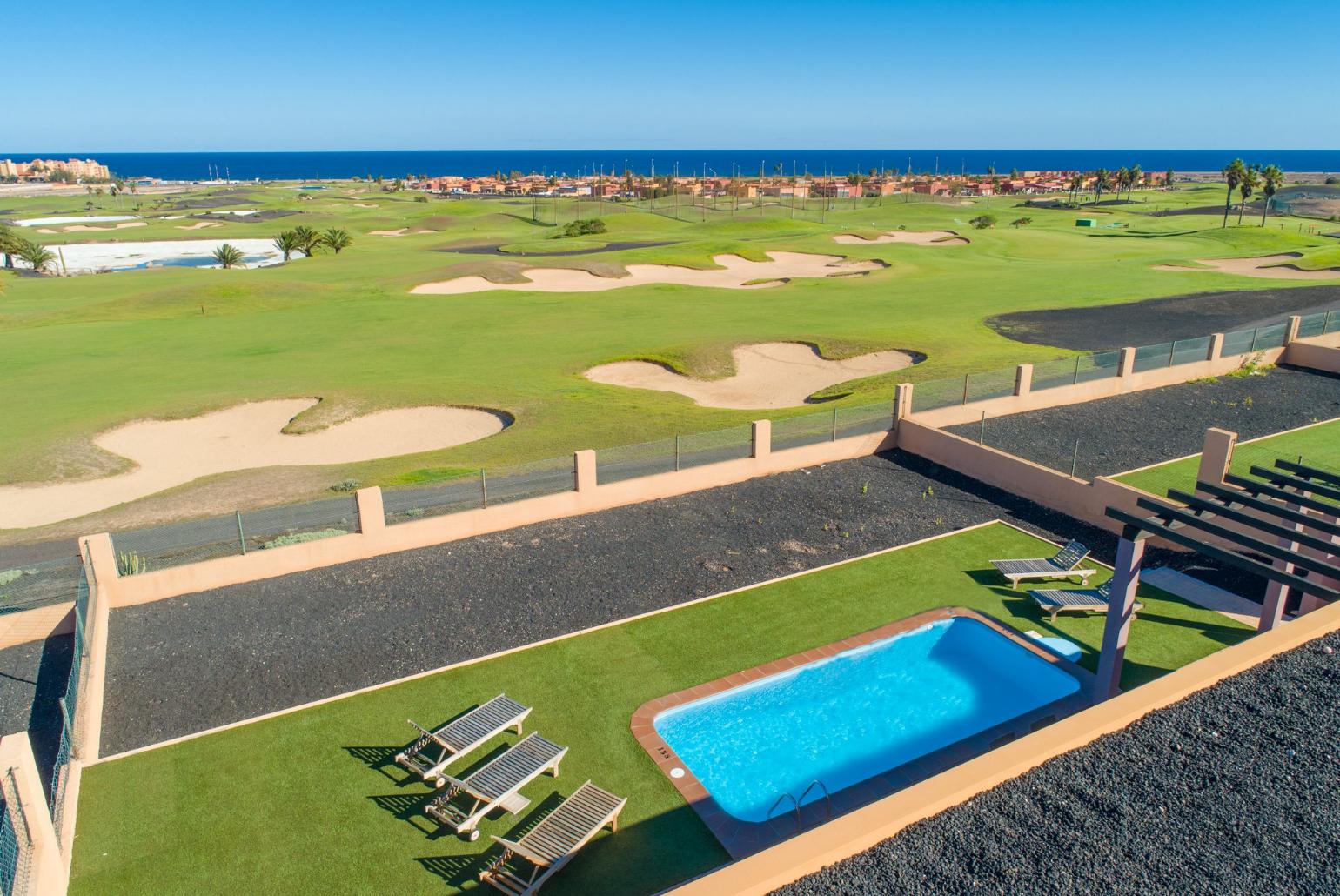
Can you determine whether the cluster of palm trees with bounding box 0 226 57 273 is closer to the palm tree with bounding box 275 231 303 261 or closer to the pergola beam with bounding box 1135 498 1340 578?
the palm tree with bounding box 275 231 303 261

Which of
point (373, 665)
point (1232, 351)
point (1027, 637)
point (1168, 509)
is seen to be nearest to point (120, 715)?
point (373, 665)

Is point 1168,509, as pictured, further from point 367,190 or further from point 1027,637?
point 367,190

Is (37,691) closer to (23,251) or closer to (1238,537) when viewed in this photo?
(1238,537)

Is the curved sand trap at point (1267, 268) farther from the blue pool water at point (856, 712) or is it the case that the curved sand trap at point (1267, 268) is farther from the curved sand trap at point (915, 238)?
the blue pool water at point (856, 712)

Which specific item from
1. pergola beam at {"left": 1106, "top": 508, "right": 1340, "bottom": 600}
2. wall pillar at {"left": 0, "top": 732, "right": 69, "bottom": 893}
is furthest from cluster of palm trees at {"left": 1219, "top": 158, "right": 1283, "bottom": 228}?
wall pillar at {"left": 0, "top": 732, "right": 69, "bottom": 893}

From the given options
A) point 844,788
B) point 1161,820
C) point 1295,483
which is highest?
point 1295,483

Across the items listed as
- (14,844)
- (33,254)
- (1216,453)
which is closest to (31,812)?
(14,844)
